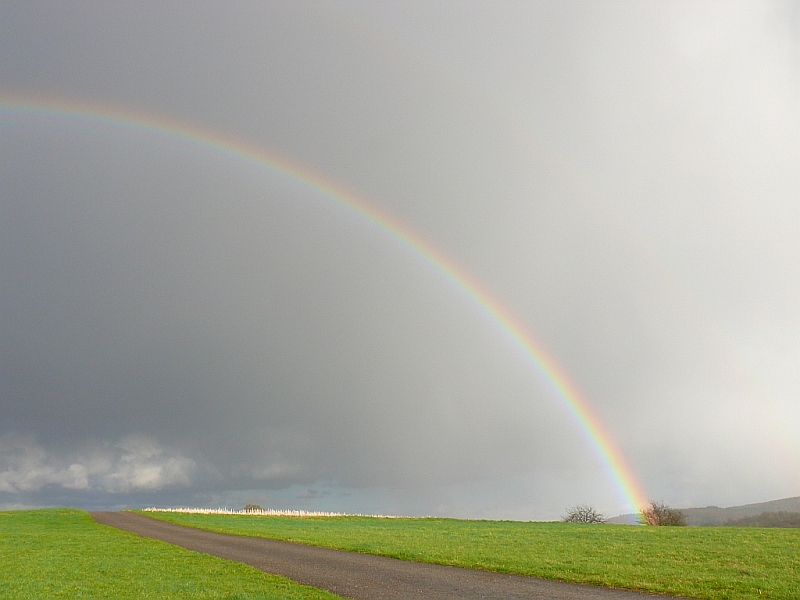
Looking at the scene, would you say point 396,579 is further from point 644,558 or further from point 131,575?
point 644,558

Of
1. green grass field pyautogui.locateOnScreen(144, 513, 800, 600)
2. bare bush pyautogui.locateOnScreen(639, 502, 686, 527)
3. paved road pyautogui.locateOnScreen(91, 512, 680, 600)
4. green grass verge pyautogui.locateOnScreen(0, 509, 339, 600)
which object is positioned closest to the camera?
paved road pyautogui.locateOnScreen(91, 512, 680, 600)

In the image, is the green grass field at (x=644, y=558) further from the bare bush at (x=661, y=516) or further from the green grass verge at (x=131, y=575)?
the bare bush at (x=661, y=516)

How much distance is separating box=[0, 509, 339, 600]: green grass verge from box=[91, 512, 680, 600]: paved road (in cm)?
165

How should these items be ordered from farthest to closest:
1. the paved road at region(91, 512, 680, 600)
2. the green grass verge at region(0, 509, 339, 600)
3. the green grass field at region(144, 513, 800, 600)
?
the green grass field at region(144, 513, 800, 600) < the green grass verge at region(0, 509, 339, 600) < the paved road at region(91, 512, 680, 600)

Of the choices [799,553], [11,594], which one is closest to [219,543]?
[11,594]

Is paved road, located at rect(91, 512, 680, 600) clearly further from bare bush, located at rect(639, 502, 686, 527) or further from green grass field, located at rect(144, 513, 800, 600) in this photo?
bare bush, located at rect(639, 502, 686, 527)

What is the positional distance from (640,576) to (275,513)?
91114 mm

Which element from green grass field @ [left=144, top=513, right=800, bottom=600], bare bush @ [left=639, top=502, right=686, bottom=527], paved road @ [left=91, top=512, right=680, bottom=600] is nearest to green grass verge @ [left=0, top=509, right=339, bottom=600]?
paved road @ [left=91, top=512, right=680, bottom=600]

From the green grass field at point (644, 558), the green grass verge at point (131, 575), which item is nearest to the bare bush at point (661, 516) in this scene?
the green grass field at point (644, 558)

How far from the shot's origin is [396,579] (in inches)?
941

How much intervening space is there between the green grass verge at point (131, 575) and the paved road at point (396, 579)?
165cm

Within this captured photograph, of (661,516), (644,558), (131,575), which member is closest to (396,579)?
(131,575)

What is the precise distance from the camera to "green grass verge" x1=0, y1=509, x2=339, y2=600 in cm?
2109

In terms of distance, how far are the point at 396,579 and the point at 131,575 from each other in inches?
516
